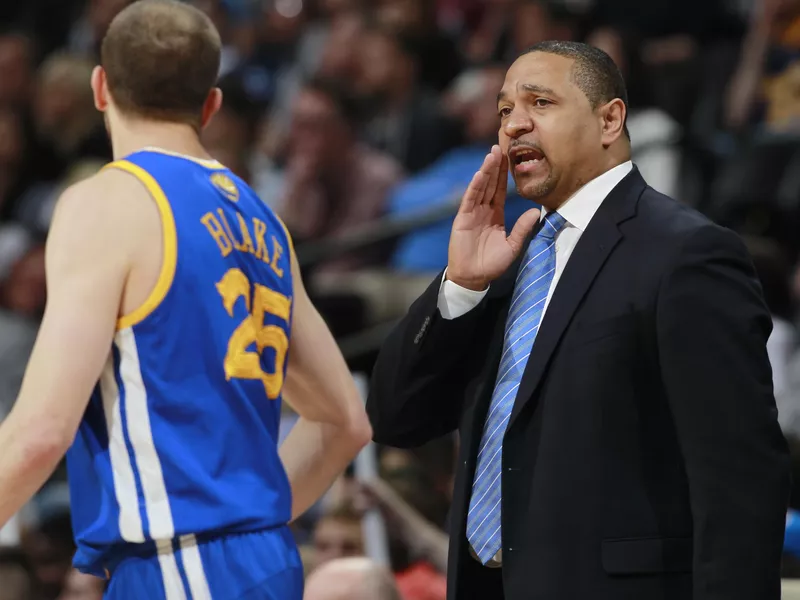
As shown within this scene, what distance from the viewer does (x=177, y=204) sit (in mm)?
2504

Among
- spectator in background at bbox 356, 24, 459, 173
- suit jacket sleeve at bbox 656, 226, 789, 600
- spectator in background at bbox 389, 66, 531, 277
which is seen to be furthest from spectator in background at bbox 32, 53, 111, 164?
suit jacket sleeve at bbox 656, 226, 789, 600

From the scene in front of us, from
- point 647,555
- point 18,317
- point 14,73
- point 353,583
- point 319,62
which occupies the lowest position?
point 353,583

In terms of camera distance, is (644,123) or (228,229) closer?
(228,229)

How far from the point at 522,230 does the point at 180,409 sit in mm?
716

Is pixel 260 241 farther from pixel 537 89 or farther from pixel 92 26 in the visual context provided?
pixel 92 26

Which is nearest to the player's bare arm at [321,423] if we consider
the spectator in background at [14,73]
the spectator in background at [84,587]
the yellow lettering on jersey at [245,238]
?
the yellow lettering on jersey at [245,238]

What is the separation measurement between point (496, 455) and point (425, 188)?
14.6ft

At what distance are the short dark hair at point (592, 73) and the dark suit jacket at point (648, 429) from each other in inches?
7.7

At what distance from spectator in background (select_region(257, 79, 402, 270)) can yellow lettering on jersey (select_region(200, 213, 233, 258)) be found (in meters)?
4.29

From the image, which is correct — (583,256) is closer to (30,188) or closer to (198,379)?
(198,379)

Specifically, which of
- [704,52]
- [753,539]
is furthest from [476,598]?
[704,52]

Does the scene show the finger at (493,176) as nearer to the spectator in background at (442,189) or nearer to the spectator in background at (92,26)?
the spectator in background at (442,189)

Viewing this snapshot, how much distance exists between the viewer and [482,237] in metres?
2.52

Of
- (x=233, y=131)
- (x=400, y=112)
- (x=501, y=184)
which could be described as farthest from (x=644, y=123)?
(x=501, y=184)
